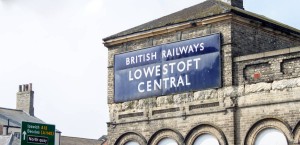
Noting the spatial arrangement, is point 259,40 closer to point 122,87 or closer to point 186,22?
point 186,22

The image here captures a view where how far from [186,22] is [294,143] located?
6.33 m

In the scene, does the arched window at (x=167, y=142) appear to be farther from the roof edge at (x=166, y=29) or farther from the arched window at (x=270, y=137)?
the roof edge at (x=166, y=29)

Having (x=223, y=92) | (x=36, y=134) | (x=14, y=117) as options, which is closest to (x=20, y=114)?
(x=14, y=117)

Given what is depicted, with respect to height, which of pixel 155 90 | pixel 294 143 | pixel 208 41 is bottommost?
pixel 294 143

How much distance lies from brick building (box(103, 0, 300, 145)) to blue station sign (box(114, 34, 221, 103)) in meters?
0.14

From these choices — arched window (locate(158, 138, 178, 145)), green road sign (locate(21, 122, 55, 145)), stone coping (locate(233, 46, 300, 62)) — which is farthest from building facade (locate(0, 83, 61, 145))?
stone coping (locate(233, 46, 300, 62))

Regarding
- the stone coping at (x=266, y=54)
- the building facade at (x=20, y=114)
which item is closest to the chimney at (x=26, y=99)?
the building facade at (x=20, y=114)

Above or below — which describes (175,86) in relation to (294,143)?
above

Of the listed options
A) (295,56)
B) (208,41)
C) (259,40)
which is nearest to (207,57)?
(208,41)

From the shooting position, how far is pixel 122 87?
89.1 ft

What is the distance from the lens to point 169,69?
25.6 meters

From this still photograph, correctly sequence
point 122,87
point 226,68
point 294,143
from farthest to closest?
point 122,87, point 226,68, point 294,143

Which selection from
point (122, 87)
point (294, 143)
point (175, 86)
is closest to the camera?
point (294, 143)

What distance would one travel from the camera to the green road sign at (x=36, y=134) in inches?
1033
